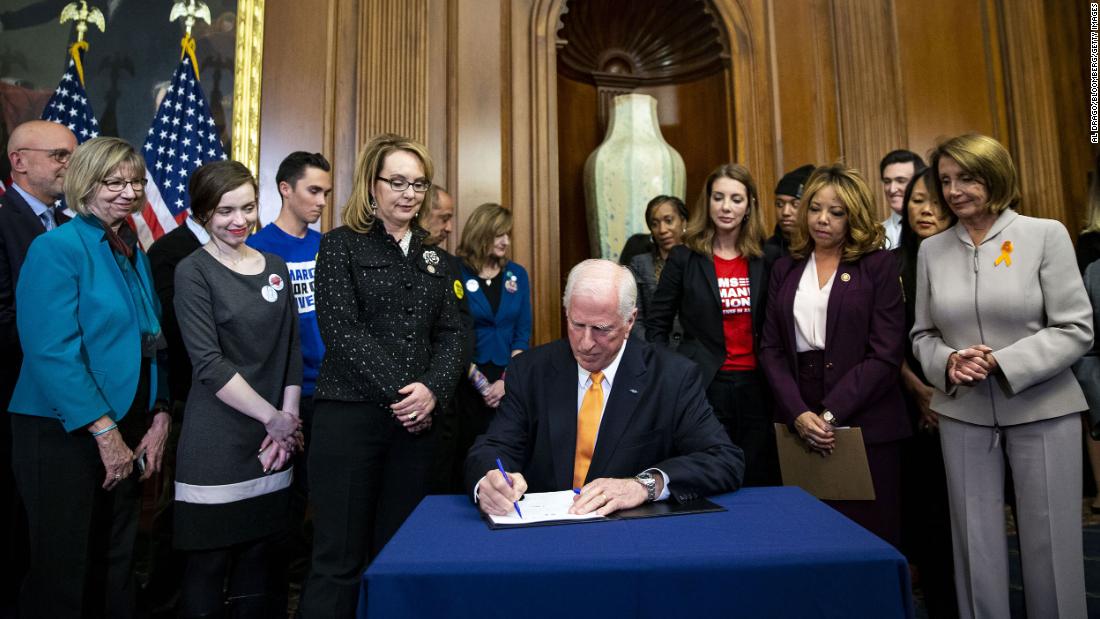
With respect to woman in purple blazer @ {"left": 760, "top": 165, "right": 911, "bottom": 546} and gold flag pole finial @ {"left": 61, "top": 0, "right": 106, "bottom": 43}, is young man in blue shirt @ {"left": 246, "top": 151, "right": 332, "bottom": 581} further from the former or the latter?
gold flag pole finial @ {"left": 61, "top": 0, "right": 106, "bottom": 43}

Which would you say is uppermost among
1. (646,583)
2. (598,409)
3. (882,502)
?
(598,409)

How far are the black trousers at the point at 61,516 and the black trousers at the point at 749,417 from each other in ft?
6.65

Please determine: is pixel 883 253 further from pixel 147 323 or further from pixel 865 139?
pixel 865 139

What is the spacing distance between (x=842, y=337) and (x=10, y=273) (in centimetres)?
293

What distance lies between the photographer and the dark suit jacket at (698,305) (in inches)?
111

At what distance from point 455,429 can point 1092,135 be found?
5057 mm

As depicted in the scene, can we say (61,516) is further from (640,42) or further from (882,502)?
(640,42)

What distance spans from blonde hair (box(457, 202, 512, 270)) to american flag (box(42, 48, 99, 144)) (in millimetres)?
2345

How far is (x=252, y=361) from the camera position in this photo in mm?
2238

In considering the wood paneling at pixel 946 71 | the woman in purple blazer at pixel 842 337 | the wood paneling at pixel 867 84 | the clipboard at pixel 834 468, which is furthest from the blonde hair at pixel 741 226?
the wood paneling at pixel 946 71

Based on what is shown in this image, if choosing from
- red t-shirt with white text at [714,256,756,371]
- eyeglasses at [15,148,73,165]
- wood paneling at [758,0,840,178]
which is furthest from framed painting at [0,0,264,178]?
wood paneling at [758,0,840,178]

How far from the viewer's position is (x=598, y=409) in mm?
1838

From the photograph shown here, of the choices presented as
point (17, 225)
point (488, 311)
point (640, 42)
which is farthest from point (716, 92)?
point (17, 225)

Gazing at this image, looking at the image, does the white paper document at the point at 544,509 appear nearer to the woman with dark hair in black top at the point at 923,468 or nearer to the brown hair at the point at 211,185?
the brown hair at the point at 211,185
